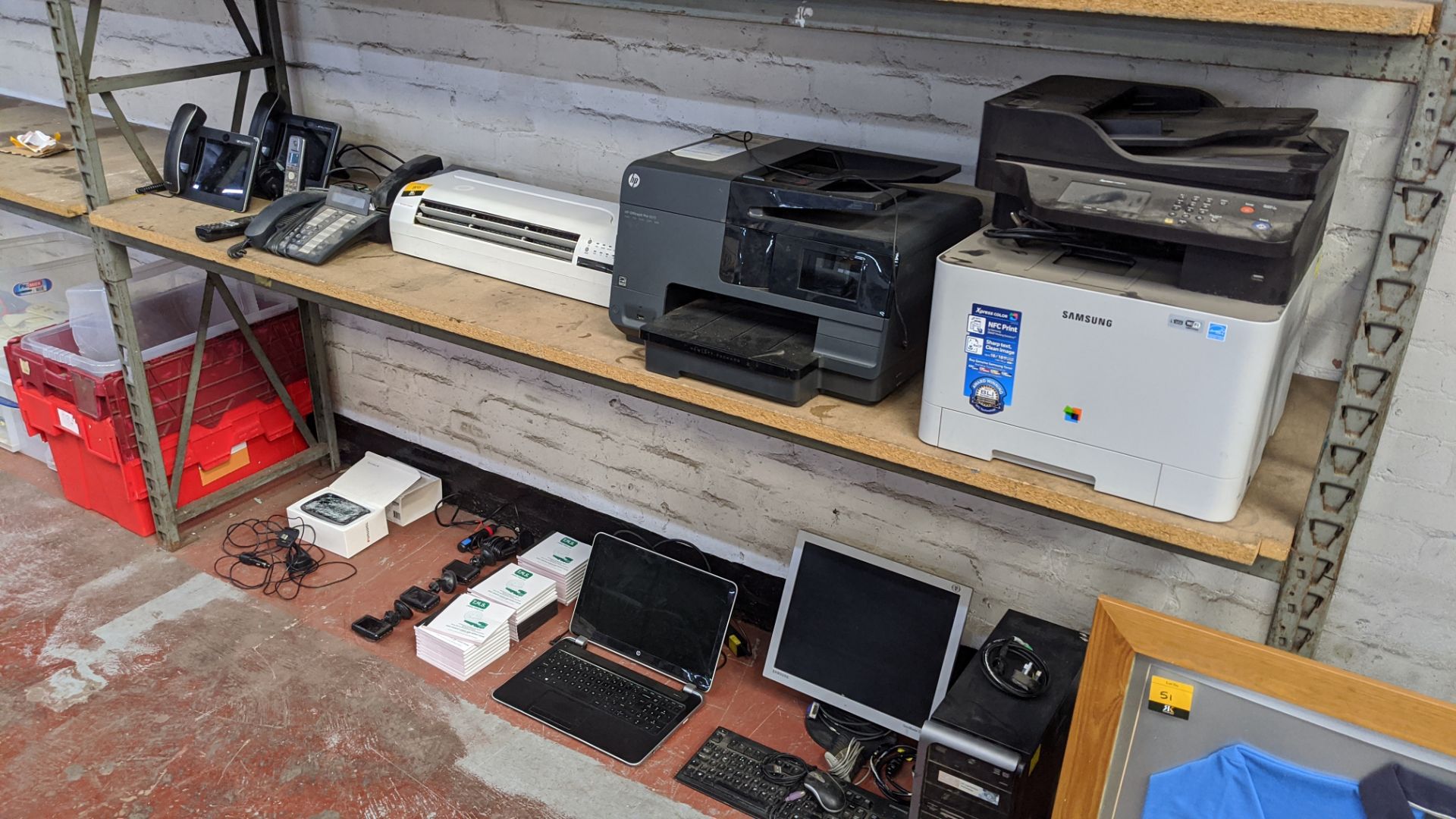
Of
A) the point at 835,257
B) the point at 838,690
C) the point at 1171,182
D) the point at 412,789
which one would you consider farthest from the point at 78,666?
the point at 1171,182

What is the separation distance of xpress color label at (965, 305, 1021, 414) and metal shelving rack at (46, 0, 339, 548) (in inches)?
78.2

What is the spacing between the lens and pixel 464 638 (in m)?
2.36

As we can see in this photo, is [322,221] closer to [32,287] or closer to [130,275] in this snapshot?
[130,275]

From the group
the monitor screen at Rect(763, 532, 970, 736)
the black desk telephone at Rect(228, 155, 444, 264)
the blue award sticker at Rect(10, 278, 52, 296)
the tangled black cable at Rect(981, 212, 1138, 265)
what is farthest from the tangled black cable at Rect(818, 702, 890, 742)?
the blue award sticker at Rect(10, 278, 52, 296)

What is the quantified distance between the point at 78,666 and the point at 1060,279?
2286 millimetres

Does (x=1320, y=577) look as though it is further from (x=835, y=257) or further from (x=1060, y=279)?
(x=835, y=257)

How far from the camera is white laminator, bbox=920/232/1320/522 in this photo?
1.25 meters

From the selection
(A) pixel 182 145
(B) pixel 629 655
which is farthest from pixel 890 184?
(A) pixel 182 145

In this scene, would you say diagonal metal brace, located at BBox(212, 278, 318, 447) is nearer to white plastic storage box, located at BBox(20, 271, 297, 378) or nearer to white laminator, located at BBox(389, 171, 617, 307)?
white plastic storage box, located at BBox(20, 271, 297, 378)

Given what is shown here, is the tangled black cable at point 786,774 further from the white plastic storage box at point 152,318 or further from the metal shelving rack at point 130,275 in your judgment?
the white plastic storage box at point 152,318

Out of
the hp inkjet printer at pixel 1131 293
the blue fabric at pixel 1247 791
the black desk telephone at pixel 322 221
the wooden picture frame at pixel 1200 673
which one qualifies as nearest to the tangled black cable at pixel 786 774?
the wooden picture frame at pixel 1200 673

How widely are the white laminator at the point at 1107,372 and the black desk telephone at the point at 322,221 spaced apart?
1325 mm

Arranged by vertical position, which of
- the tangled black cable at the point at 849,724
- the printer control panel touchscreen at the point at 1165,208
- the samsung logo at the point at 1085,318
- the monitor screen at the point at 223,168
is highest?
the printer control panel touchscreen at the point at 1165,208

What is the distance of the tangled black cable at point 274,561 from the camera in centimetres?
266
